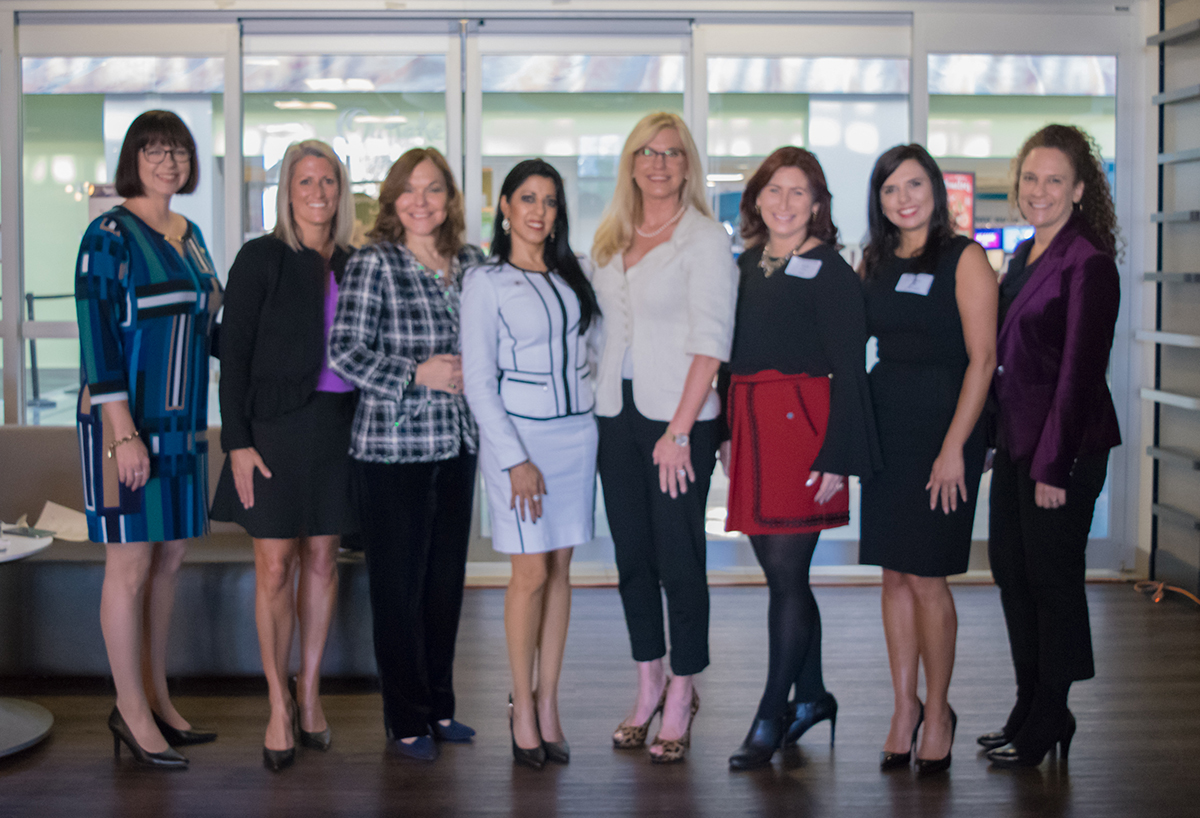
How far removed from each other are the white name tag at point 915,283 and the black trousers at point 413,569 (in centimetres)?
128

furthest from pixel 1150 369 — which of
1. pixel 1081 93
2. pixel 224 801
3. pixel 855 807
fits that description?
pixel 224 801

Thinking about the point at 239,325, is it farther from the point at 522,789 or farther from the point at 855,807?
the point at 855,807

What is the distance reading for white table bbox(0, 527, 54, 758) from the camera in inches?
114

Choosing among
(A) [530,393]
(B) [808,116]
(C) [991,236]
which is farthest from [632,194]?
(C) [991,236]

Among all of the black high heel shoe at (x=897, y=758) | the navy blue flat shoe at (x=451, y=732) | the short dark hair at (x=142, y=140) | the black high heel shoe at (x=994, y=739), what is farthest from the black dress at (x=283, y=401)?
the black high heel shoe at (x=994, y=739)

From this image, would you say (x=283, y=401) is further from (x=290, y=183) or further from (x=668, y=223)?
(x=668, y=223)

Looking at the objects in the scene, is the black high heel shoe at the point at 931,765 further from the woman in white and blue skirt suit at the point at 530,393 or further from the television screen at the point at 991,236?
the television screen at the point at 991,236

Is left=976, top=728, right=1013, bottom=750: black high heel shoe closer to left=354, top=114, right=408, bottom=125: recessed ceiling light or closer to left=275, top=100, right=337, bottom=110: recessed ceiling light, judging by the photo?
left=354, top=114, right=408, bottom=125: recessed ceiling light

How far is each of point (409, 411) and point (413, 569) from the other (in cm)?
46

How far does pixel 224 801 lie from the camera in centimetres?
260

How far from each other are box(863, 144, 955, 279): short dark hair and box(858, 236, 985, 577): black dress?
0.04 m

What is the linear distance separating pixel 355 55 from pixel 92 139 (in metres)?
1.43

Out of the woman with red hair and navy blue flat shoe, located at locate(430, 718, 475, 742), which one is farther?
navy blue flat shoe, located at locate(430, 718, 475, 742)

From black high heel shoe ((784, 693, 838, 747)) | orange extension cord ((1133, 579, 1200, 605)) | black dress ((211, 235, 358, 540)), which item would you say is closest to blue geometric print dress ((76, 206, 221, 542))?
black dress ((211, 235, 358, 540))
